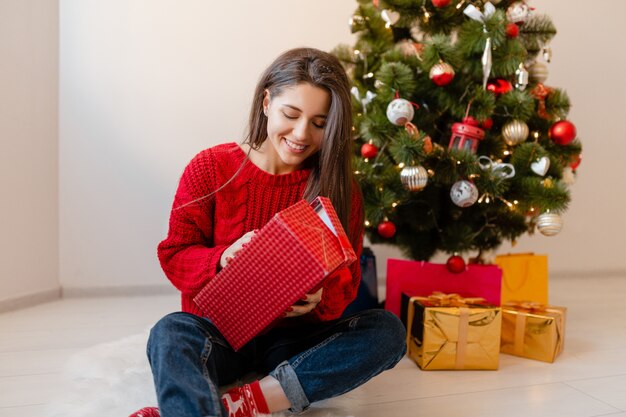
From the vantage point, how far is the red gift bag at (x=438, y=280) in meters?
1.46

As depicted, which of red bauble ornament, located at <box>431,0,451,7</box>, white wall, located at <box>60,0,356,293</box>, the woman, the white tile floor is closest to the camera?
the woman

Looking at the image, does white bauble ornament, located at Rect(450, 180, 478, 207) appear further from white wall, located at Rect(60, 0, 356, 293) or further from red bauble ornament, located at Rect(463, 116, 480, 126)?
white wall, located at Rect(60, 0, 356, 293)

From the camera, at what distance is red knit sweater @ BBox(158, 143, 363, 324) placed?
101 centimetres

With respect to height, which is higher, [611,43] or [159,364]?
[611,43]

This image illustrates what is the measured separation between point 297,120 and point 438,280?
717mm

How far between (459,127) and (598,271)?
1456mm

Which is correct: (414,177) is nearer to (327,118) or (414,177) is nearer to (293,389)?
(327,118)

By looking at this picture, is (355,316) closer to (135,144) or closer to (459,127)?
(459,127)

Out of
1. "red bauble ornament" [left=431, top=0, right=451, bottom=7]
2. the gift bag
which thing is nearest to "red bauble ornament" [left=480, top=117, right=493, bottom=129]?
"red bauble ornament" [left=431, top=0, right=451, bottom=7]

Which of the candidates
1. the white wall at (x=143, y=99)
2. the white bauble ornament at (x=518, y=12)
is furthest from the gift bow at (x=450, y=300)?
the white wall at (x=143, y=99)

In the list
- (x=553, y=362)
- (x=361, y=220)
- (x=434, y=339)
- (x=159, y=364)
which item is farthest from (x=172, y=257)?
(x=553, y=362)

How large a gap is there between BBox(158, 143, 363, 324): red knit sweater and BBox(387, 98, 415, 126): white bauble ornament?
0.34 m

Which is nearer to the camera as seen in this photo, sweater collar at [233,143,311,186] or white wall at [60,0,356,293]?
sweater collar at [233,143,311,186]

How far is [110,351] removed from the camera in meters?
1.21
